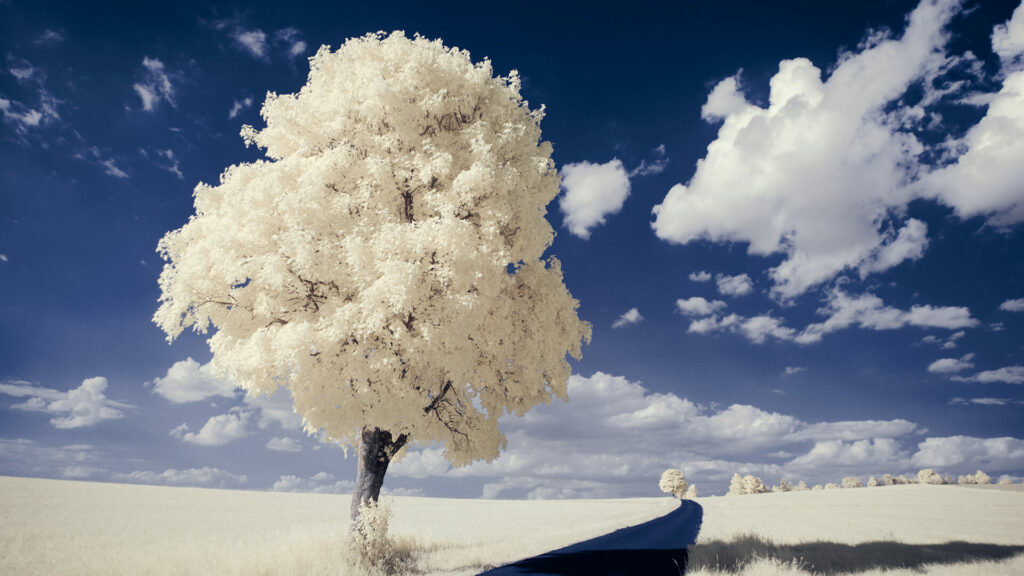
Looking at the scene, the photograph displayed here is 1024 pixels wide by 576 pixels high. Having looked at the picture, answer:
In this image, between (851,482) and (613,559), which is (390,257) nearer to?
(613,559)

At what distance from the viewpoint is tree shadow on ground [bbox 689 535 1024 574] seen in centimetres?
1325

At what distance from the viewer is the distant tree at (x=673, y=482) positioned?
108381 millimetres

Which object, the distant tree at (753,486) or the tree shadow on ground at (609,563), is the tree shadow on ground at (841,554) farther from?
the distant tree at (753,486)

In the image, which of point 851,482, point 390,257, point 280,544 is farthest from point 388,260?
point 851,482

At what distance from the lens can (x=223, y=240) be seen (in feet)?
38.4

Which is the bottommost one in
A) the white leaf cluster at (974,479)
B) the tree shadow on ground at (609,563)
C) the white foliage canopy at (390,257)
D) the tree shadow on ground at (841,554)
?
the white leaf cluster at (974,479)

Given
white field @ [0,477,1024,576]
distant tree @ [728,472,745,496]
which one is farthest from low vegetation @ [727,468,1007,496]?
white field @ [0,477,1024,576]

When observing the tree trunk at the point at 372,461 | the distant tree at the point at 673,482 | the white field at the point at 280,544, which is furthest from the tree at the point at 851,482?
the tree trunk at the point at 372,461

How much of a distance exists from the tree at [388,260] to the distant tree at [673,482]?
107 m

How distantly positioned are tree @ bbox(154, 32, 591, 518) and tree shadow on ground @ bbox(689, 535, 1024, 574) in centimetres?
627

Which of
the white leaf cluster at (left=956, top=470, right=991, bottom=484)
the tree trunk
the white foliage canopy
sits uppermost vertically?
the white foliage canopy

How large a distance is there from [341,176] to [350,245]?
2.79 m

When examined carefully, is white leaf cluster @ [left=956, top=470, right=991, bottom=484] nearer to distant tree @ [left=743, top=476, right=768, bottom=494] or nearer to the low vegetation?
the low vegetation

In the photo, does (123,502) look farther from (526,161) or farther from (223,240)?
(526,161)
